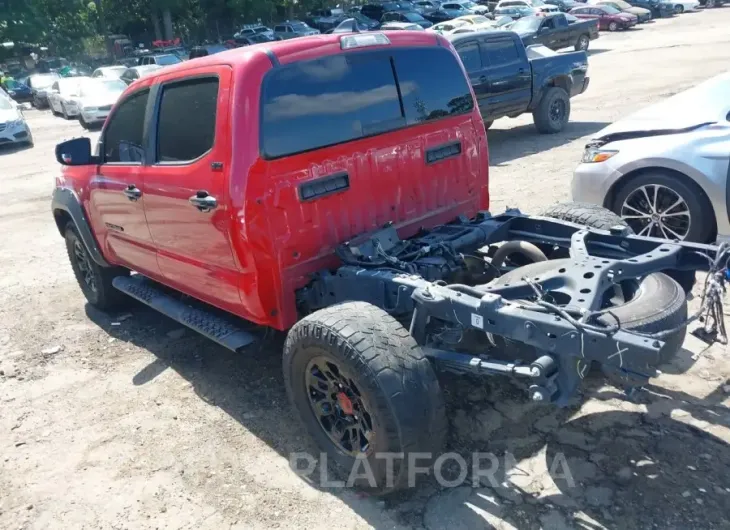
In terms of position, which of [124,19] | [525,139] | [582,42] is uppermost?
[124,19]

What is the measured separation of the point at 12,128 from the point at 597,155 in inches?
633

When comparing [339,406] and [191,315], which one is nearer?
[339,406]

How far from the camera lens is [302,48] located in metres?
3.89

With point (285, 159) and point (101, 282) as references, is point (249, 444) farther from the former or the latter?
point (101, 282)

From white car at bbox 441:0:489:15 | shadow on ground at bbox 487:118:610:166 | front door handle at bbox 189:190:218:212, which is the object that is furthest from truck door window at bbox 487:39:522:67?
white car at bbox 441:0:489:15

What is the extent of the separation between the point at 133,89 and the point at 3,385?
7.74 ft

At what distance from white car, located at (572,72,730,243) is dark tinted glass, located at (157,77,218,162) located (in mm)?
3476

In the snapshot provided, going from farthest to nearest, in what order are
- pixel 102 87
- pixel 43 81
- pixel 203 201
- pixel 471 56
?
1. pixel 43 81
2. pixel 102 87
3. pixel 471 56
4. pixel 203 201

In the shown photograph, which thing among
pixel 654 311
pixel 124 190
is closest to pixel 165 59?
pixel 124 190

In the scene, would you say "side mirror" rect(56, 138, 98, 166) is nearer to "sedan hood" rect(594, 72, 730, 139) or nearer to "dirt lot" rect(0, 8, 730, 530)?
"dirt lot" rect(0, 8, 730, 530)

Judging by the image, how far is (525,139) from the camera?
12.6 metres

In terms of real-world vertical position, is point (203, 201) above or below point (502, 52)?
above

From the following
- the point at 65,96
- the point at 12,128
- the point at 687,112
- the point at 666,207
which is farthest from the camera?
the point at 65,96

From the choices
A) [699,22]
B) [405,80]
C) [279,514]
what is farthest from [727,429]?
[699,22]
